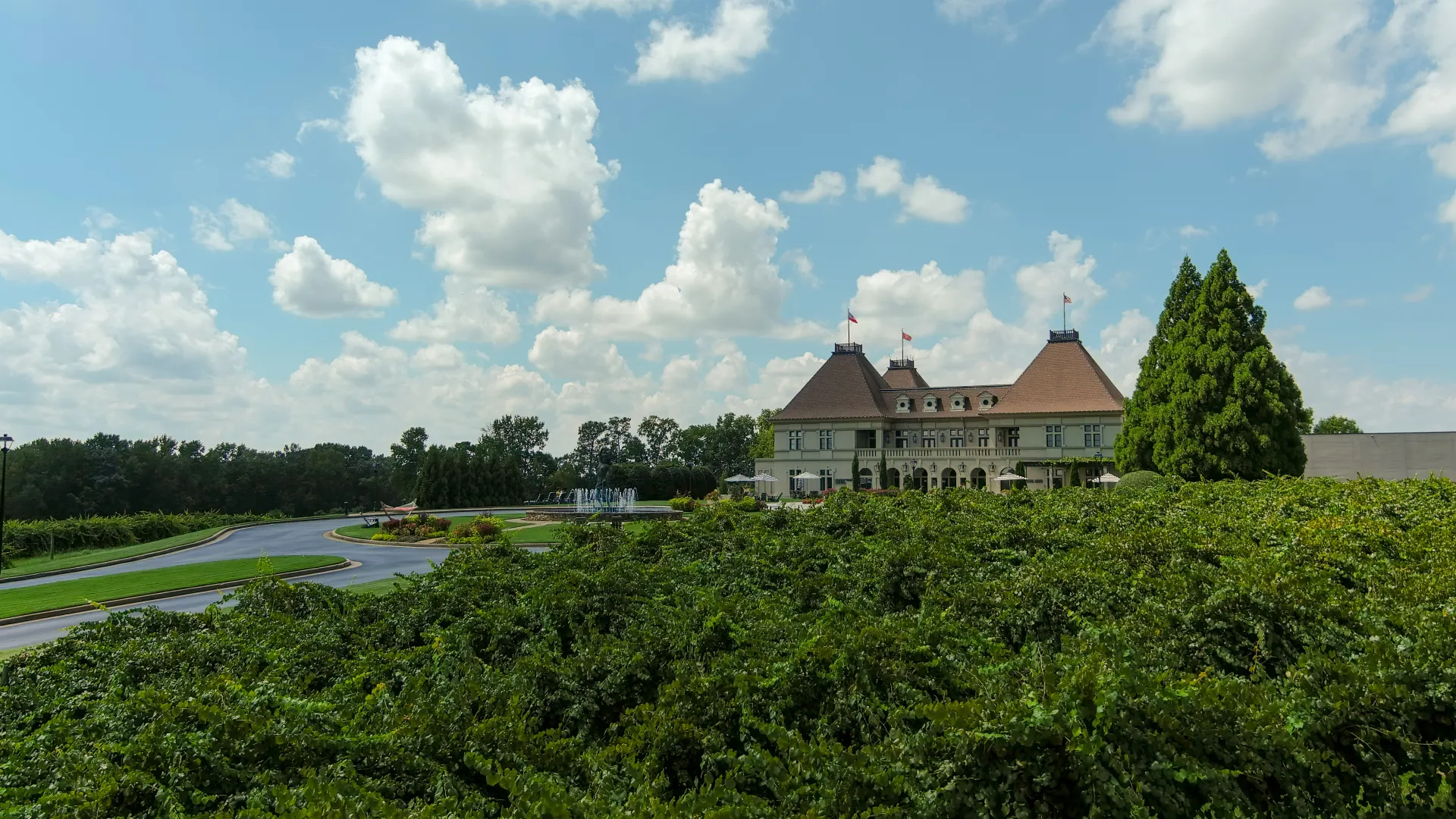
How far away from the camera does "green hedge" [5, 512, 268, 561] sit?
35.4m

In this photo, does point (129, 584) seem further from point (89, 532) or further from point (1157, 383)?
point (1157, 383)

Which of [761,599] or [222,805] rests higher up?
[761,599]

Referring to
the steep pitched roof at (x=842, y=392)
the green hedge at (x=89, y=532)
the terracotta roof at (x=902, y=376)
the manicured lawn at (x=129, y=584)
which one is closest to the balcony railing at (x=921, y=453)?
the steep pitched roof at (x=842, y=392)

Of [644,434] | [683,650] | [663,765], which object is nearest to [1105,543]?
[683,650]

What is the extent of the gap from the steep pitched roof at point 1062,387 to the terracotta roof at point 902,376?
8264 millimetres

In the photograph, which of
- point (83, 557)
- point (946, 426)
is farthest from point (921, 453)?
point (83, 557)

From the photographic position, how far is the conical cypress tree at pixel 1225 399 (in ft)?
99.0

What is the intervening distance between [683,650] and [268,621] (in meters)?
4.13

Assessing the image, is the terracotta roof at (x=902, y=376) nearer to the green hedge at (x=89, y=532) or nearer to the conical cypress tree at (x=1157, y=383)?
the conical cypress tree at (x=1157, y=383)

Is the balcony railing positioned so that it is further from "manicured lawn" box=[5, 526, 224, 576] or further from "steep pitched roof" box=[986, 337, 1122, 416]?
"manicured lawn" box=[5, 526, 224, 576]

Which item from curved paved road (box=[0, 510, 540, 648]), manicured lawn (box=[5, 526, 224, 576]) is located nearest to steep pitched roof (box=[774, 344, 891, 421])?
curved paved road (box=[0, 510, 540, 648])

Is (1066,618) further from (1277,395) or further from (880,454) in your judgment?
(880,454)

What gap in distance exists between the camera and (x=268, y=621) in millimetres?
6957

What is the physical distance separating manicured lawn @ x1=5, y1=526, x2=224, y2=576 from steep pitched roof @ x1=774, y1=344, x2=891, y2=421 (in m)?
36.2
